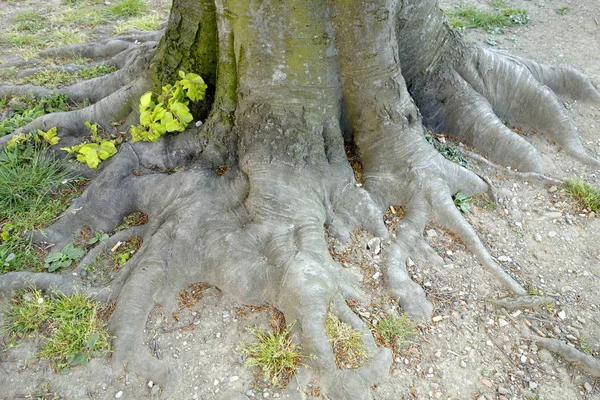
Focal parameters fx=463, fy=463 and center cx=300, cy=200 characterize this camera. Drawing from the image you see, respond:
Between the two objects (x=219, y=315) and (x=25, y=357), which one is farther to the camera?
(x=219, y=315)

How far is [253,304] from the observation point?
3.01 m

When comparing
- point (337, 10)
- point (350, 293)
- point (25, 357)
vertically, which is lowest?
point (25, 357)

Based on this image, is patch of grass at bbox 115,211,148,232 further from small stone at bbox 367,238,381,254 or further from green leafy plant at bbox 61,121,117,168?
small stone at bbox 367,238,381,254

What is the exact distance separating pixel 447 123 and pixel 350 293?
2.25m

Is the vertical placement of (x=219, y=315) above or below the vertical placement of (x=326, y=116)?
below

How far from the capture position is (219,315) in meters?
2.99

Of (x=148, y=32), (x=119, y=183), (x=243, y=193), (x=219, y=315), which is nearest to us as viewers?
(x=219, y=315)

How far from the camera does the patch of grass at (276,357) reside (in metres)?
2.60

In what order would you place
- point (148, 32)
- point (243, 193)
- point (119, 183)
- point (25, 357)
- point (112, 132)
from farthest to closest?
point (148, 32), point (112, 132), point (119, 183), point (243, 193), point (25, 357)

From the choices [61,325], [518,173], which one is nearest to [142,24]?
[61,325]

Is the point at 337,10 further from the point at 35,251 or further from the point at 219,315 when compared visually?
the point at 35,251

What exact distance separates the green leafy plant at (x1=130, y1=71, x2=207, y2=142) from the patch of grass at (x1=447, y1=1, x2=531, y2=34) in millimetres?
4790

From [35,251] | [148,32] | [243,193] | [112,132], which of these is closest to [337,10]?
[243,193]

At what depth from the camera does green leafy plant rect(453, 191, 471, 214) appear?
374 centimetres
